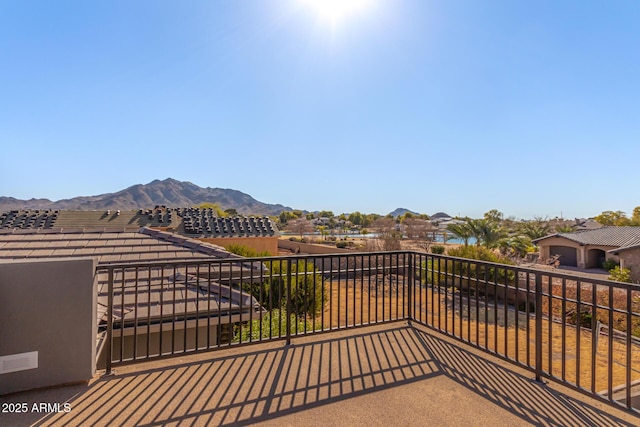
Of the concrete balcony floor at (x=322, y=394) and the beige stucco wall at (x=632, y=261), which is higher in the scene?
the concrete balcony floor at (x=322, y=394)

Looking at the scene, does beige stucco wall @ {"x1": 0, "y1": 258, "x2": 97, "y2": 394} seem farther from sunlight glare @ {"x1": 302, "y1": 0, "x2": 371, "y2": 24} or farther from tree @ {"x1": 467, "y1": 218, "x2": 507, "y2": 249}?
tree @ {"x1": 467, "y1": 218, "x2": 507, "y2": 249}

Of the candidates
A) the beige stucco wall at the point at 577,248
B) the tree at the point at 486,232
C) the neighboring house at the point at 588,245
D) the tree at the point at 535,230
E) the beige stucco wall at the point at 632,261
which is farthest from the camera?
the tree at the point at 535,230

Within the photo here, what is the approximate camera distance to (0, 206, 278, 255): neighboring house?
730 inches

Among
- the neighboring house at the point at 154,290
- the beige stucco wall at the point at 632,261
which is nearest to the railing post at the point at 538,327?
the neighboring house at the point at 154,290

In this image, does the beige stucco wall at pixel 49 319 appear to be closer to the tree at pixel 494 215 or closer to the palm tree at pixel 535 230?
the tree at pixel 494 215

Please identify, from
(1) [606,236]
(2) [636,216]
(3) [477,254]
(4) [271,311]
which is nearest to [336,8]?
(4) [271,311]

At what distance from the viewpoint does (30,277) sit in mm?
2311

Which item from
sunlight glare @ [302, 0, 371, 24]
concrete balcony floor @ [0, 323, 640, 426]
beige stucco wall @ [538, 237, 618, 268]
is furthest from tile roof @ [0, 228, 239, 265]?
beige stucco wall @ [538, 237, 618, 268]

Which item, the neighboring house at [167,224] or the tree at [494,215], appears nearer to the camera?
the tree at [494,215]

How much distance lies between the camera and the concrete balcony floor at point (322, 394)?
2.11 meters

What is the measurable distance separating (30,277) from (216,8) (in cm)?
833

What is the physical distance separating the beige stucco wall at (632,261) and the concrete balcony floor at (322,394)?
21372 mm

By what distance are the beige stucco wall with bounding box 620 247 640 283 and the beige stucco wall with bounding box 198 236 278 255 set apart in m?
20.5

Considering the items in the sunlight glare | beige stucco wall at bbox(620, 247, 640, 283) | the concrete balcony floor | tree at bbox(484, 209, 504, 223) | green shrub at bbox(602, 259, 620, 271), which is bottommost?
green shrub at bbox(602, 259, 620, 271)
